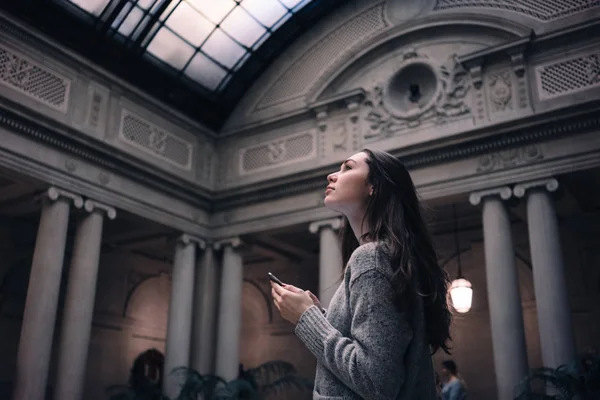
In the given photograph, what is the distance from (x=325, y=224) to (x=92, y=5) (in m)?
6.73

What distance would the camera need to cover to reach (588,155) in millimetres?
10133

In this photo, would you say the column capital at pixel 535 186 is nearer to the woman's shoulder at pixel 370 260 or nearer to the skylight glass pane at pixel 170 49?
the skylight glass pane at pixel 170 49

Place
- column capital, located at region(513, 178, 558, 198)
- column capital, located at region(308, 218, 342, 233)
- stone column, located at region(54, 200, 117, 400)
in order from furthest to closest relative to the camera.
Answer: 1. column capital, located at region(308, 218, 342, 233)
2. stone column, located at region(54, 200, 117, 400)
3. column capital, located at region(513, 178, 558, 198)

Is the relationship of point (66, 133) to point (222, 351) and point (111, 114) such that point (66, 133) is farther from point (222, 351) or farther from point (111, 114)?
point (222, 351)

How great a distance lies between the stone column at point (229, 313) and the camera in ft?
43.2

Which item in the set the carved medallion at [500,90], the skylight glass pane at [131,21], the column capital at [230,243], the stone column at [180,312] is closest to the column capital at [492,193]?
the carved medallion at [500,90]

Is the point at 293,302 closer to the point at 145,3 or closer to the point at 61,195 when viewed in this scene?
the point at 61,195

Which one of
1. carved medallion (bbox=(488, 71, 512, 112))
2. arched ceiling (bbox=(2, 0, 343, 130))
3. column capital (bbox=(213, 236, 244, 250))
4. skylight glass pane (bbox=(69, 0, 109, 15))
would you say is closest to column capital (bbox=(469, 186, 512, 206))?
carved medallion (bbox=(488, 71, 512, 112))

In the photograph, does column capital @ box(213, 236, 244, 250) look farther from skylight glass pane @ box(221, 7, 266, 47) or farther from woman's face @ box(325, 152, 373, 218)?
woman's face @ box(325, 152, 373, 218)

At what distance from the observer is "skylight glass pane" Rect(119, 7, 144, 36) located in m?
12.6

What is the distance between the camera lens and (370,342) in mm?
1657

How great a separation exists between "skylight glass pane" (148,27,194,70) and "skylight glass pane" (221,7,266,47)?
41.8 inches

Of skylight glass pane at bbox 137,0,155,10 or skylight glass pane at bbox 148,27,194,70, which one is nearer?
skylight glass pane at bbox 137,0,155,10

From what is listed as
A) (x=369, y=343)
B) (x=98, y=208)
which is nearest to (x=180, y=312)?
(x=98, y=208)
